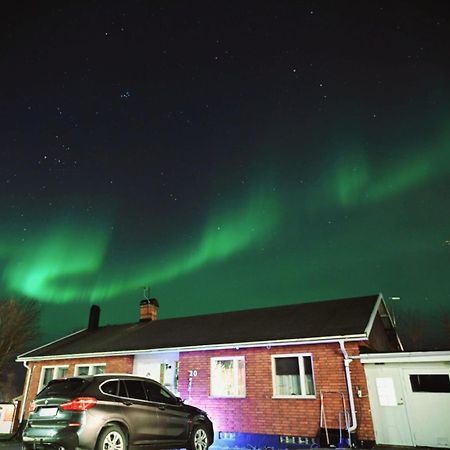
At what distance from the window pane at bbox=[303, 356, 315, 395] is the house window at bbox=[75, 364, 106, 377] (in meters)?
9.19

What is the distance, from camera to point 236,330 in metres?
15.8

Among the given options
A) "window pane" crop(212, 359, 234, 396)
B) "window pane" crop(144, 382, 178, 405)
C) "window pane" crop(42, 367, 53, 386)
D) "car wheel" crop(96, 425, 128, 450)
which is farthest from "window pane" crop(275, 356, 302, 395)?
"window pane" crop(42, 367, 53, 386)

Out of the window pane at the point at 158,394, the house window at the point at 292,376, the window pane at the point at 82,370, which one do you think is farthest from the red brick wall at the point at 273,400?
the window pane at the point at 82,370

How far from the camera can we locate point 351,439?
11359 mm

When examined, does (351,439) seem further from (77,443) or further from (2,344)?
(2,344)

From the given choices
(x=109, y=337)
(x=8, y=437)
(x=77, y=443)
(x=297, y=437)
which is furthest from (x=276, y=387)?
(x=8, y=437)

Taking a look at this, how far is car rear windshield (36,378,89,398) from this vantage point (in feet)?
25.6

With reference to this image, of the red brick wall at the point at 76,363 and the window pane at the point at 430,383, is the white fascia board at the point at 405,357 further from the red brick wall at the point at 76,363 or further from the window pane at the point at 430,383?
the red brick wall at the point at 76,363

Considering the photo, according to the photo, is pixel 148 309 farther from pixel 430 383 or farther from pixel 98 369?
pixel 430 383

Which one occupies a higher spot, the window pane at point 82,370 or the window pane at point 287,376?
the window pane at point 82,370

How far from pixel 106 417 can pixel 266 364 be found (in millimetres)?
7230

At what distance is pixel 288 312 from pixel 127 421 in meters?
10.1

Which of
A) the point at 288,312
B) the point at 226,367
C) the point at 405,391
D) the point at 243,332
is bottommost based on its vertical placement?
the point at 405,391

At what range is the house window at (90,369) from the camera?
17.6m
